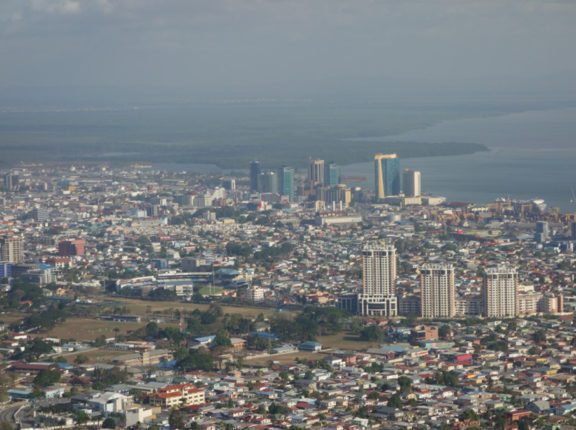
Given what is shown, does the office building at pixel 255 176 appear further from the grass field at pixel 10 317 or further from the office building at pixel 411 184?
the grass field at pixel 10 317

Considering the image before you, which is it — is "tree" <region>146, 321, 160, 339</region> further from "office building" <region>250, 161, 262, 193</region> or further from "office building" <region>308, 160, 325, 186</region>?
"office building" <region>308, 160, 325, 186</region>

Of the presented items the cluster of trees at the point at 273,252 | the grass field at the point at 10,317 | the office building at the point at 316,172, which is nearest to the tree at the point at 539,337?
the grass field at the point at 10,317

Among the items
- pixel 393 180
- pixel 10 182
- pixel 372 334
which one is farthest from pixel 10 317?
pixel 10 182

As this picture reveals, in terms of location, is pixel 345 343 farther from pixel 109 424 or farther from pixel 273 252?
pixel 273 252

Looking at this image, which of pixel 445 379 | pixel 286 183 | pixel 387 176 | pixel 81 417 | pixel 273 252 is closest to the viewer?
Answer: pixel 81 417

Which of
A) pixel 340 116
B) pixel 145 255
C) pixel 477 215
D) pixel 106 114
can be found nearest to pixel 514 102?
pixel 340 116
